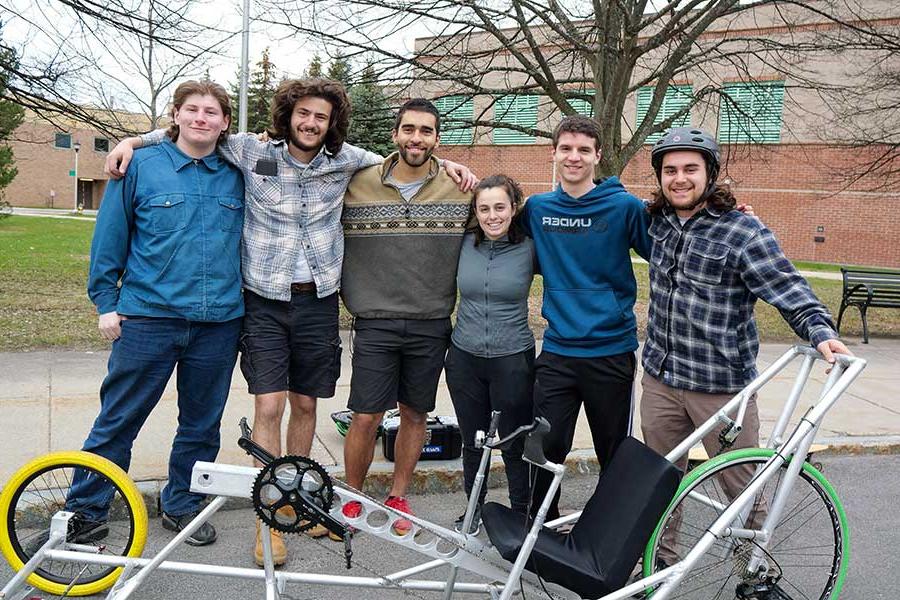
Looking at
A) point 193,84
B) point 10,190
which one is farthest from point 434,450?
point 10,190

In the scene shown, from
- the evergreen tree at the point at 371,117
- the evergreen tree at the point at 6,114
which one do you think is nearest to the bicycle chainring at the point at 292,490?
the evergreen tree at the point at 371,117

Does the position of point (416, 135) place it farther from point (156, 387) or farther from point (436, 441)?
point (436, 441)

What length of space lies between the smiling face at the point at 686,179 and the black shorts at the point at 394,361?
1373mm

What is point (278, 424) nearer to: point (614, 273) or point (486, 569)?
point (486, 569)

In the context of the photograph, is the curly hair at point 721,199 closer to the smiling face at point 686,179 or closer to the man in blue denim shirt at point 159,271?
the smiling face at point 686,179

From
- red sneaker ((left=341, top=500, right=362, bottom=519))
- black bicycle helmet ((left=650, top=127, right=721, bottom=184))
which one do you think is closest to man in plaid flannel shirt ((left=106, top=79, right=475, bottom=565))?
red sneaker ((left=341, top=500, right=362, bottom=519))

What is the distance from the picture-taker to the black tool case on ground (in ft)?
16.9

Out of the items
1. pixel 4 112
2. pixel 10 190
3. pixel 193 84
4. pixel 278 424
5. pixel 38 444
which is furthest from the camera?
pixel 10 190

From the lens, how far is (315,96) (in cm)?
385

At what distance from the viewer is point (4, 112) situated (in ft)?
64.9

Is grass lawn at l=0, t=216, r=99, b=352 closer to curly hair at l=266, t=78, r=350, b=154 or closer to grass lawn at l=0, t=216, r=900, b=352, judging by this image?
grass lawn at l=0, t=216, r=900, b=352

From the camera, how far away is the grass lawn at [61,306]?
8.07m

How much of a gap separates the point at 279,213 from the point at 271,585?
180 cm

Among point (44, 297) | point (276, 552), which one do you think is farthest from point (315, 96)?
point (44, 297)
